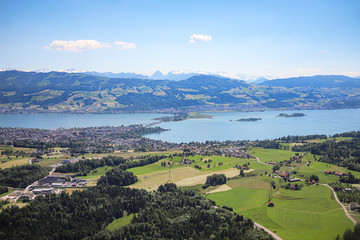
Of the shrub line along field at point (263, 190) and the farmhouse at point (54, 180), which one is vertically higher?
the farmhouse at point (54, 180)

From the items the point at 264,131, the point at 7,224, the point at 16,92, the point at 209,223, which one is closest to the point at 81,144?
the point at 7,224

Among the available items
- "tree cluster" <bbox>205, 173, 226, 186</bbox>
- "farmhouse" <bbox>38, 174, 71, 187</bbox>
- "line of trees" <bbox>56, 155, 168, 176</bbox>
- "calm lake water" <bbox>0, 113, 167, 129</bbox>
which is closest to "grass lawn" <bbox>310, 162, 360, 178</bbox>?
"tree cluster" <bbox>205, 173, 226, 186</bbox>

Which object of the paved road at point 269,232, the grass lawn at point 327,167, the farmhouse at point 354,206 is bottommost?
the paved road at point 269,232

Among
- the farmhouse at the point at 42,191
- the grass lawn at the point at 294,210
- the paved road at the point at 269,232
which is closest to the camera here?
the paved road at the point at 269,232

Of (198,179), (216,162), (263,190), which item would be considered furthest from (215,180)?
(216,162)

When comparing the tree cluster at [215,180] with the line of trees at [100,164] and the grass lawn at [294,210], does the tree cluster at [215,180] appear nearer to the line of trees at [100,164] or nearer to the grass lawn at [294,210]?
the grass lawn at [294,210]

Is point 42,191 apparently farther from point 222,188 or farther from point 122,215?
point 222,188

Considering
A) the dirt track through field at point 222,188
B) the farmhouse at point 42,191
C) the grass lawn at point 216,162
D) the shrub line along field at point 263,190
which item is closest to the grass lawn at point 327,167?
the shrub line along field at point 263,190

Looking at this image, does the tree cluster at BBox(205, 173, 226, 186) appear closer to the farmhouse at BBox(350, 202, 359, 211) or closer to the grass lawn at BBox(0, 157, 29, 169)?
the farmhouse at BBox(350, 202, 359, 211)
